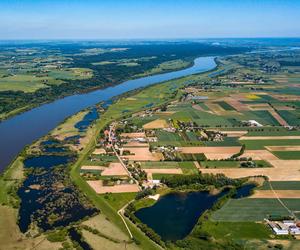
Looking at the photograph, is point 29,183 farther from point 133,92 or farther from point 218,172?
point 133,92

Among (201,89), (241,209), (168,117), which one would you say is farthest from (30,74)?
(241,209)

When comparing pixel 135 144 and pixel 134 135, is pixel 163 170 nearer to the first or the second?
pixel 135 144

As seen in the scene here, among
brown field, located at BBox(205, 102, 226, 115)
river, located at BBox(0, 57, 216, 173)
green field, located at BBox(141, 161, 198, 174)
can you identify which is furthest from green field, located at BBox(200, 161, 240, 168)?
brown field, located at BBox(205, 102, 226, 115)

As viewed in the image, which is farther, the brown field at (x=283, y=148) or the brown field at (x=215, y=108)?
the brown field at (x=215, y=108)

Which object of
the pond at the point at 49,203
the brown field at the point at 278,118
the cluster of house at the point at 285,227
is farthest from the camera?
the brown field at the point at 278,118

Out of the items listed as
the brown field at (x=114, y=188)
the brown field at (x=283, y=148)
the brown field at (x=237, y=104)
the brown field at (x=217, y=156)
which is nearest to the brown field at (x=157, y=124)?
the brown field at (x=217, y=156)

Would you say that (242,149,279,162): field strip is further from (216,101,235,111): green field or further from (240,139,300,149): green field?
(216,101,235,111): green field

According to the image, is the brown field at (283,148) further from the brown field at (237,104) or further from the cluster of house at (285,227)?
the brown field at (237,104)
